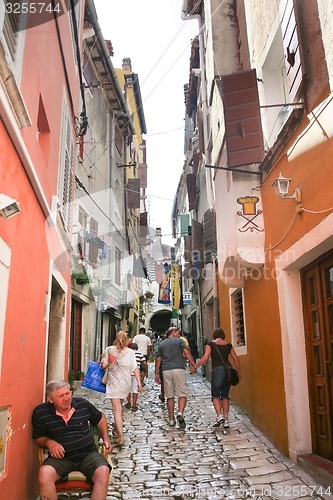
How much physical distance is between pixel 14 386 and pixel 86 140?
12340 mm

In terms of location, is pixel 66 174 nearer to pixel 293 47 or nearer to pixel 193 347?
pixel 293 47

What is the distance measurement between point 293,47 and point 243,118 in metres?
1.38

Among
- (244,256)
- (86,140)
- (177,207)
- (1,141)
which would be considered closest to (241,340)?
(244,256)

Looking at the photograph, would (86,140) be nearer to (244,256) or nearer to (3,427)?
(244,256)

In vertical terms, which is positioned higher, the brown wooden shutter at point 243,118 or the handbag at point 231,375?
the brown wooden shutter at point 243,118

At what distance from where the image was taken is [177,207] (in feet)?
138

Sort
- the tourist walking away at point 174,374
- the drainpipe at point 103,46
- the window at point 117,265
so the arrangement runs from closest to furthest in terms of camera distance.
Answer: the tourist walking away at point 174,374 < the drainpipe at point 103,46 < the window at point 117,265

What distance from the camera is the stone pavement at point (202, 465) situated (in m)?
4.64

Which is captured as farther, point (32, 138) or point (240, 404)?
point (240, 404)

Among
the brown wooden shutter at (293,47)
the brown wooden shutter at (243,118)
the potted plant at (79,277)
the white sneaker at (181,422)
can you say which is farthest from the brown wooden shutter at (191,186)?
the brown wooden shutter at (293,47)

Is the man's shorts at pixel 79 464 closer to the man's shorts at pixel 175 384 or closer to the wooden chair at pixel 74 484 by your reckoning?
the wooden chair at pixel 74 484

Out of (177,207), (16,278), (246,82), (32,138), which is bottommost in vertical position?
(16,278)

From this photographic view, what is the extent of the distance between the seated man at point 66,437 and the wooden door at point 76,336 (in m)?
8.60

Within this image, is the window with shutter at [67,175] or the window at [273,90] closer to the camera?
the window with shutter at [67,175]
